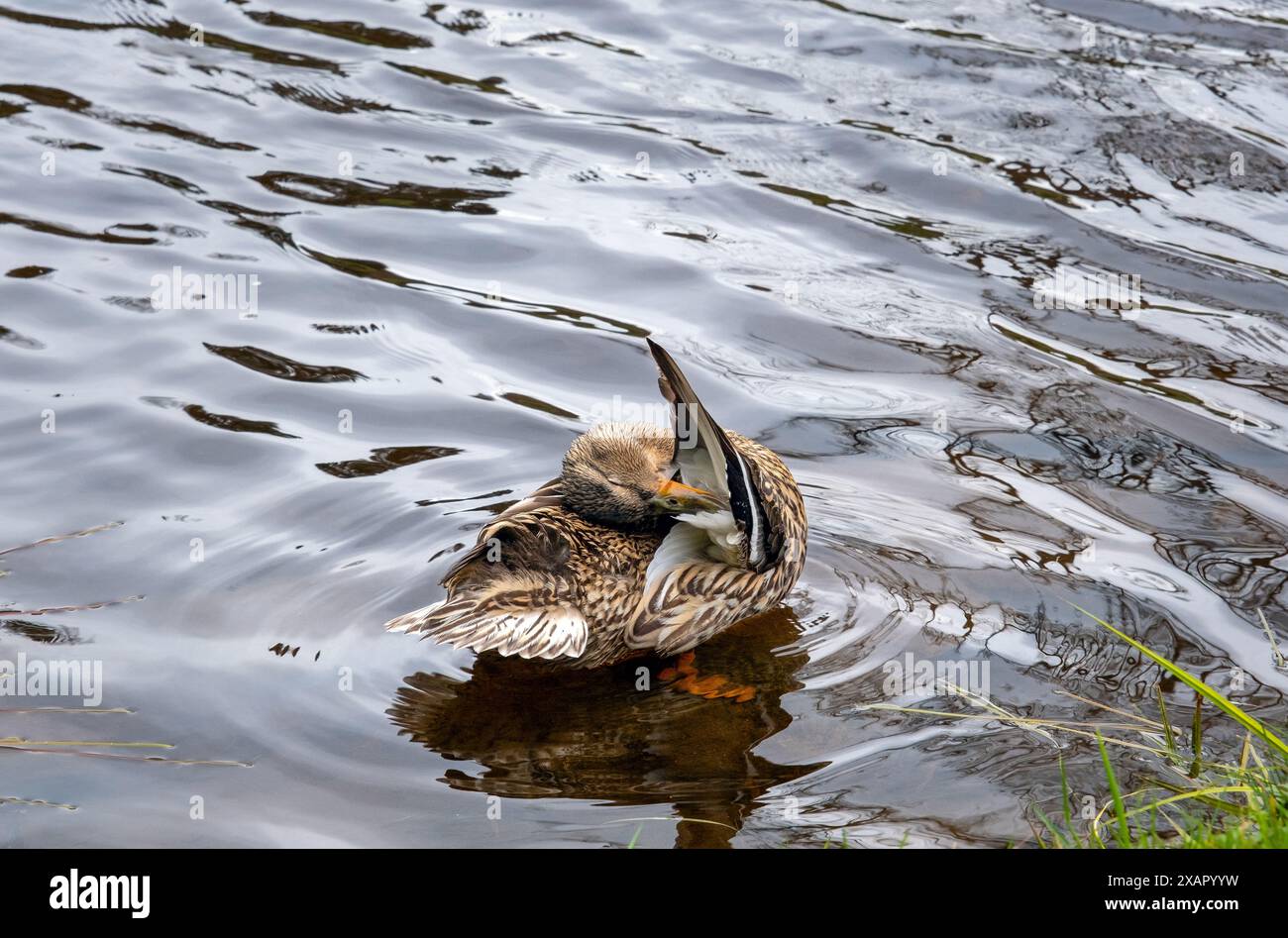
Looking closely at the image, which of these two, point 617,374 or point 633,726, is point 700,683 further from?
point 617,374

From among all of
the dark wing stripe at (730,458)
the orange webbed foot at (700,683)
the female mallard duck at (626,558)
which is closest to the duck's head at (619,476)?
the female mallard duck at (626,558)

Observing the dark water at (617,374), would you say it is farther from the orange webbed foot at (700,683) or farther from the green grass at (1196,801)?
the green grass at (1196,801)

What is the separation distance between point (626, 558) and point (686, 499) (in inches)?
14.8

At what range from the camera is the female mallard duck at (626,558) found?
4.94 meters

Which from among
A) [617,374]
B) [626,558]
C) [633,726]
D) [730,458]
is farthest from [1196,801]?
[617,374]

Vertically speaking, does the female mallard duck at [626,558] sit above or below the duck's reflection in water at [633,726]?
above

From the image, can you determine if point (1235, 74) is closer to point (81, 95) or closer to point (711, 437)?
point (711, 437)

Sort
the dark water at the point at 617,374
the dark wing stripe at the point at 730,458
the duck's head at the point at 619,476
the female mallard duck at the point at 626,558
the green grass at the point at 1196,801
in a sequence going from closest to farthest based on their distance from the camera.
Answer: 1. the green grass at the point at 1196,801
2. the dark wing stripe at the point at 730,458
3. the dark water at the point at 617,374
4. the female mallard duck at the point at 626,558
5. the duck's head at the point at 619,476

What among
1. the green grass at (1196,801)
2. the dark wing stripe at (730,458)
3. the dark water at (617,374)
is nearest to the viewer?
the green grass at (1196,801)

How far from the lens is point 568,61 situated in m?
11.6

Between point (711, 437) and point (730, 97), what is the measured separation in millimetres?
6796

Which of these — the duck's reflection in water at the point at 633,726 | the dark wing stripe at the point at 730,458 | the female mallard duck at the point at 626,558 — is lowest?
the duck's reflection in water at the point at 633,726

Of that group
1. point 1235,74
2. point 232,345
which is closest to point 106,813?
point 232,345

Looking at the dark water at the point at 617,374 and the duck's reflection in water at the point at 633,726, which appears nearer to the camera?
the duck's reflection in water at the point at 633,726
